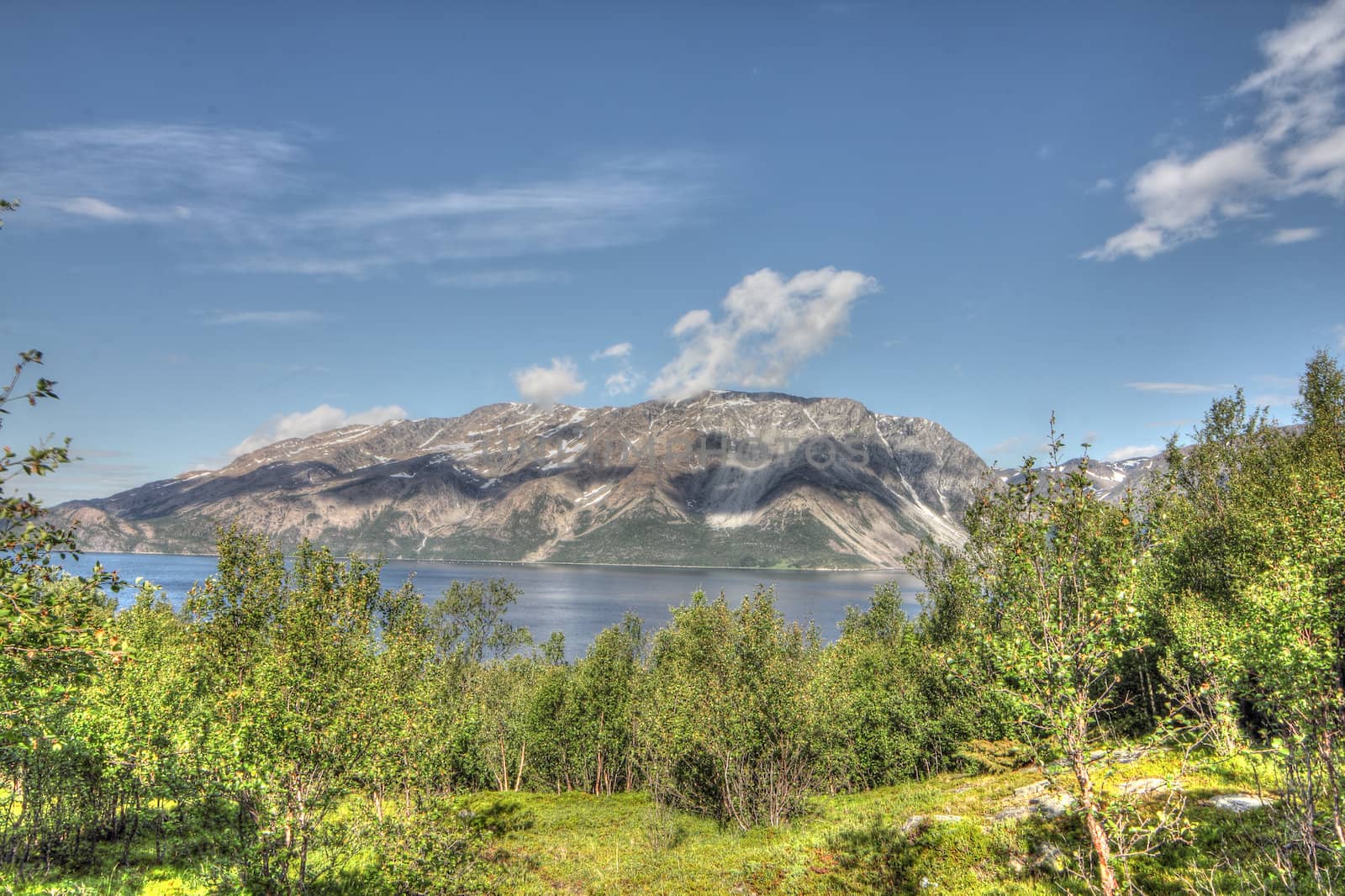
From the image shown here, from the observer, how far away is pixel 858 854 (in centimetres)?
2172

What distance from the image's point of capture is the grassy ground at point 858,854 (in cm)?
1514

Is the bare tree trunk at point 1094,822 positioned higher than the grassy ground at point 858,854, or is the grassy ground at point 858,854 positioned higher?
the bare tree trunk at point 1094,822

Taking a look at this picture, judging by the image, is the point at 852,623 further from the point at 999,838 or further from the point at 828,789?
the point at 999,838

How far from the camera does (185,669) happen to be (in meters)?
30.6

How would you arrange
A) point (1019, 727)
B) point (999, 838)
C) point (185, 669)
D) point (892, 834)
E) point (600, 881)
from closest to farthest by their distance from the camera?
1. point (1019, 727)
2. point (999, 838)
3. point (892, 834)
4. point (600, 881)
5. point (185, 669)

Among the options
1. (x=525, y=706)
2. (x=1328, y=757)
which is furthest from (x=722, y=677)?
(x=525, y=706)

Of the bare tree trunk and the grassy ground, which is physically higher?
the bare tree trunk

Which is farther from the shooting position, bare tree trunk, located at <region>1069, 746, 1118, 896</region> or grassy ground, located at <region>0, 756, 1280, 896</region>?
grassy ground, located at <region>0, 756, 1280, 896</region>

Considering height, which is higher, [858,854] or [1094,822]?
[1094,822]

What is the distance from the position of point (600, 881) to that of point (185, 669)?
22800 millimetres

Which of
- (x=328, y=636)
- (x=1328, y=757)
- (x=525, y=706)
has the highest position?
(x=1328, y=757)

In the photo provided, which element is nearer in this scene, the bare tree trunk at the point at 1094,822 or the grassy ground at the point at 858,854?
the bare tree trunk at the point at 1094,822

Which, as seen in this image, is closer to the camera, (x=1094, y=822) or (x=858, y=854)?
(x=1094, y=822)

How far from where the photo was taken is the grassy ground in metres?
15.1
